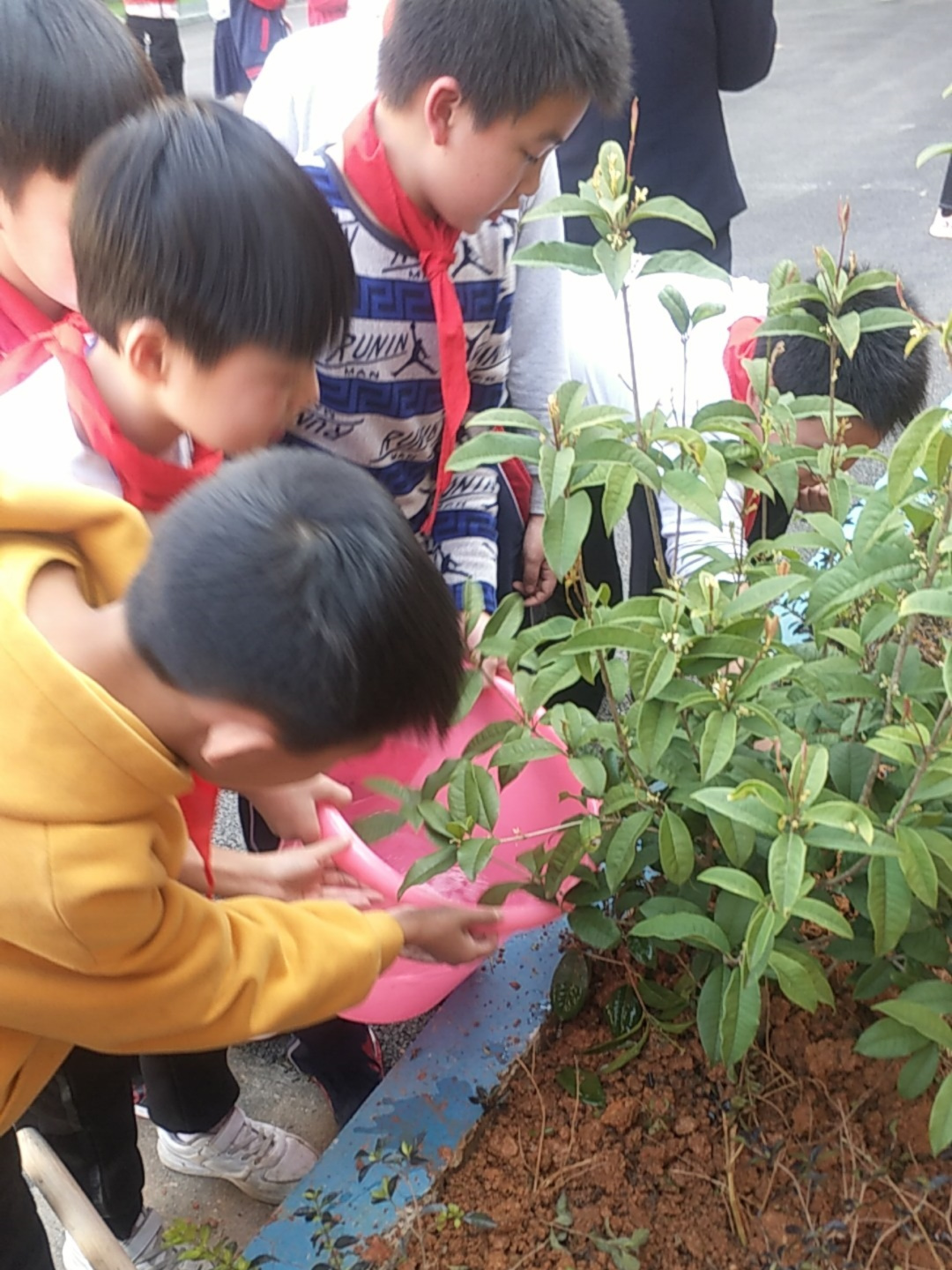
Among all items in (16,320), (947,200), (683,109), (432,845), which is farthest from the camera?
(947,200)

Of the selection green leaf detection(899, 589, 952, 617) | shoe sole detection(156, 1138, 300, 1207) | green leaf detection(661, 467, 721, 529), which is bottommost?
shoe sole detection(156, 1138, 300, 1207)

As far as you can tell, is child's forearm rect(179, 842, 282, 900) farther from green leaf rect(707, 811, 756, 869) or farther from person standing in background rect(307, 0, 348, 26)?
person standing in background rect(307, 0, 348, 26)

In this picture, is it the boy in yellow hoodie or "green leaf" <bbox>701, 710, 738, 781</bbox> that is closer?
the boy in yellow hoodie

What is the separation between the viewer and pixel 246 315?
0.95 m

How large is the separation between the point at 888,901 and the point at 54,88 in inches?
43.6

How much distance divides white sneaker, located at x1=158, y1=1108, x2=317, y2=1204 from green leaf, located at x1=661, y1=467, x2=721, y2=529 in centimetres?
106

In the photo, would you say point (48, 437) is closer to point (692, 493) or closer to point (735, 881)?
point (692, 493)

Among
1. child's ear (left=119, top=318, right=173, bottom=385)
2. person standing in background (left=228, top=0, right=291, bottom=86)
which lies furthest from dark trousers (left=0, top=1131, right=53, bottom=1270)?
person standing in background (left=228, top=0, right=291, bottom=86)

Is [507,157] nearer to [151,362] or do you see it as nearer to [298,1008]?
[151,362]

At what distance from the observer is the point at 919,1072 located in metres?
0.99

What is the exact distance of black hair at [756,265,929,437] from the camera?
4.66ft

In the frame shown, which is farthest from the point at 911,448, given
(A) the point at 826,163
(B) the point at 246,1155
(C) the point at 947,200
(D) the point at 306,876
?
(A) the point at 826,163

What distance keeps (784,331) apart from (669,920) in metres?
0.55

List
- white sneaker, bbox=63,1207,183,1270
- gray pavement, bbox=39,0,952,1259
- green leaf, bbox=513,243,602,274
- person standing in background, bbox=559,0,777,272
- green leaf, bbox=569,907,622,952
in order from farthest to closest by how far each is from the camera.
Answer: person standing in background, bbox=559,0,777,272, gray pavement, bbox=39,0,952,1259, white sneaker, bbox=63,1207,183,1270, green leaf, bbox=569,907,622,952, green leaf, bbox=513,243,602,274
